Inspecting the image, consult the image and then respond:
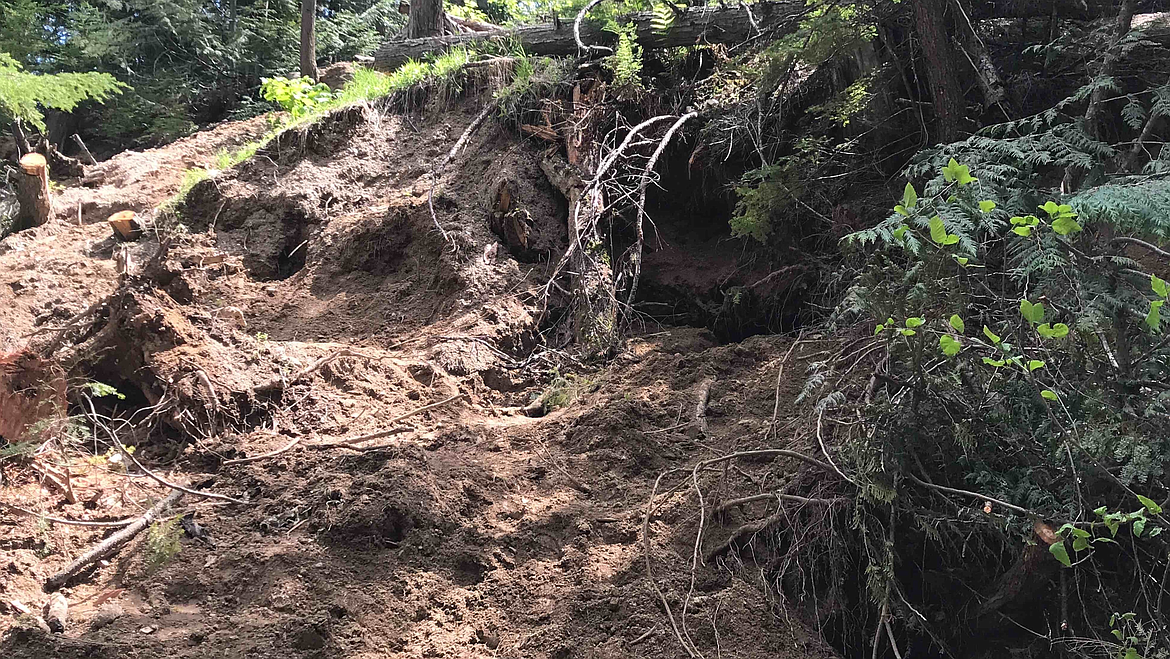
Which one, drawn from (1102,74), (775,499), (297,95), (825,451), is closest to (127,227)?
(297,95)

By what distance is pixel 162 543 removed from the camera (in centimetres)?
345

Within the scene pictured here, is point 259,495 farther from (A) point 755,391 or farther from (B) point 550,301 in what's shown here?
(A) point 755,391

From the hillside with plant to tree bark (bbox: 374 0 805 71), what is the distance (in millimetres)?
29

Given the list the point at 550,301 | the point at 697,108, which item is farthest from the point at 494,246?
the point at 697,108

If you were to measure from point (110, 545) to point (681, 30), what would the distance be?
521 centimetres

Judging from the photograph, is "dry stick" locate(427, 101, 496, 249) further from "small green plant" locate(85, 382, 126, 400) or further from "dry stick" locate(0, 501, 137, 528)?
"dry stick" locate(0, 501, 137, 528)

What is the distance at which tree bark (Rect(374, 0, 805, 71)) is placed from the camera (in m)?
5.39

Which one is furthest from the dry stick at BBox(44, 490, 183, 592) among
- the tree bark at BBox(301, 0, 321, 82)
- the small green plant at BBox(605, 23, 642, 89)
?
the tree bark at BBox(301, 0, 321, 82)

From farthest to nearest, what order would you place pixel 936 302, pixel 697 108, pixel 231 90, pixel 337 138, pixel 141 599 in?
pixel 231 90 → pixel 337 138 → pixel 697 108 → pixel 141 599 → pixel 936 302

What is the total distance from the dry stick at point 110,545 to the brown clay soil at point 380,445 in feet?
0.20

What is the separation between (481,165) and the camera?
6.12 metres

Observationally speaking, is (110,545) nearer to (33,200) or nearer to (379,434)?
(379,434)

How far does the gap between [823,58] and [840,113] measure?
0.52 m

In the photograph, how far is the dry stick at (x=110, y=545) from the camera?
3342 mm
